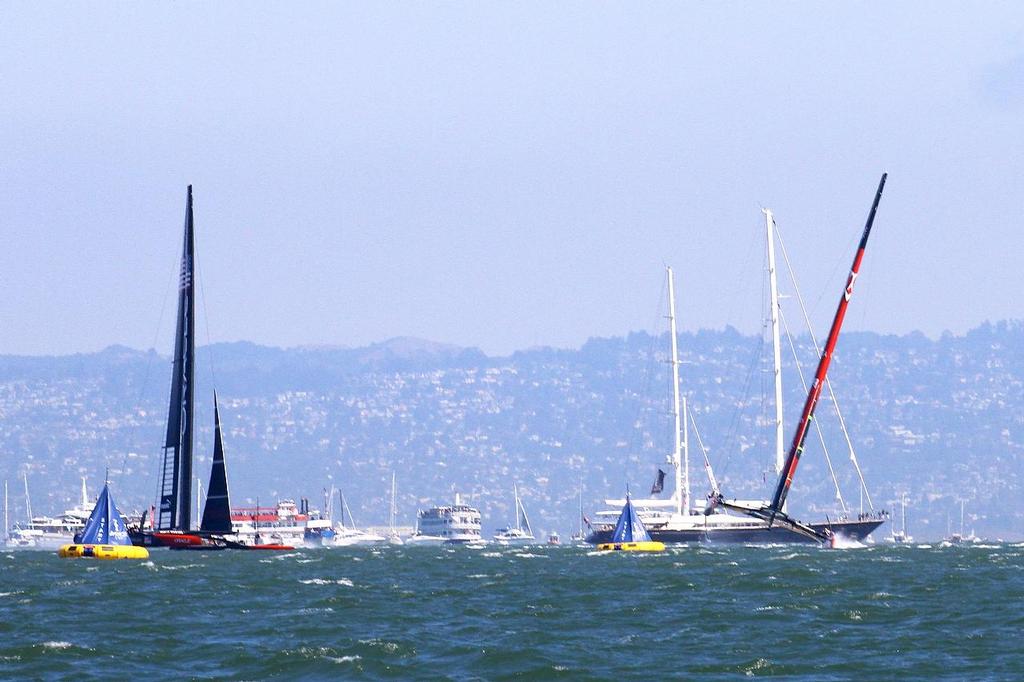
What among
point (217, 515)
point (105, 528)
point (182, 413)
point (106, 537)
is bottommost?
point (106, 537)

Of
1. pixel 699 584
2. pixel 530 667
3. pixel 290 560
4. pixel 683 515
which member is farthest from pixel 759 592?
pixel 683 515

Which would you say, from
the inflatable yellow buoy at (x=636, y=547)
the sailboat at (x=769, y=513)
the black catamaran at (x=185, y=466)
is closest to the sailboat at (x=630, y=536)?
the inflatable yellow buoy at (x=636, y=547)

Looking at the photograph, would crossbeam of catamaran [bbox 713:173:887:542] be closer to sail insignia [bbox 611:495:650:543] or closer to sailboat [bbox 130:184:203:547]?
sail insignia [bbox 611:495:650:543]

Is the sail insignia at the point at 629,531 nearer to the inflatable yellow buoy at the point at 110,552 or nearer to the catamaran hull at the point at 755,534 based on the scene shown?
the catamaran hull at the point at 755,534

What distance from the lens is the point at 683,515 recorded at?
157375 mm

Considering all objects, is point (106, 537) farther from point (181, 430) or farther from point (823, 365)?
point (823, 365)

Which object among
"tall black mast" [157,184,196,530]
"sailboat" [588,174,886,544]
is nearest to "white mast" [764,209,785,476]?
"sailboat" [588,174,886,544]

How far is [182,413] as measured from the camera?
12562 cm

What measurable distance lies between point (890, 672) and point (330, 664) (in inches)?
479

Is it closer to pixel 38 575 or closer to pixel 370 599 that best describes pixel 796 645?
pixel 370 599

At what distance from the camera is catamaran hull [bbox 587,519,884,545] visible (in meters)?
138

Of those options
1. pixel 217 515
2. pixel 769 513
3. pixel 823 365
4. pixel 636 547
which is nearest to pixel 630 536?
pixel 636 547

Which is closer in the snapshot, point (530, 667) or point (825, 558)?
point (530, 667)

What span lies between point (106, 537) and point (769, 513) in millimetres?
40796
